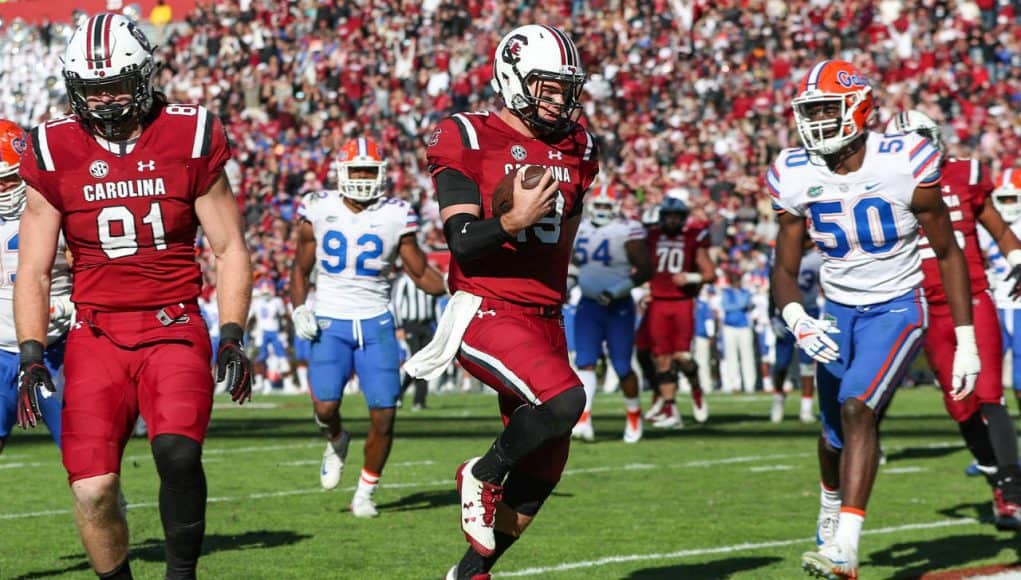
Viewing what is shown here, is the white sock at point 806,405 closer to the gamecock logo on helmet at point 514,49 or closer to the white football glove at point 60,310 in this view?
the white football glove at point 60,310

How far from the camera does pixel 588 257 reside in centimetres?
1320

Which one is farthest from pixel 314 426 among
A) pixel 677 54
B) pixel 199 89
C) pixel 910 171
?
pixel 199 89

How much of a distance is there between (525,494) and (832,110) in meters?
1.93

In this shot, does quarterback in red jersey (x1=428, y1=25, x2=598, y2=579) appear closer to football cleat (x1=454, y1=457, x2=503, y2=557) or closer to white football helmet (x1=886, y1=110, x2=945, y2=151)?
football cleat (x1=454, y1=457, x2=503, y2=557)

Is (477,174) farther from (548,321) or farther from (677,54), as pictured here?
(677,54)

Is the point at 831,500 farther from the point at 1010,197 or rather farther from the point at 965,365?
the point at 1010,197

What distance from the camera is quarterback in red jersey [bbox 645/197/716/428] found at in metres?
14.2

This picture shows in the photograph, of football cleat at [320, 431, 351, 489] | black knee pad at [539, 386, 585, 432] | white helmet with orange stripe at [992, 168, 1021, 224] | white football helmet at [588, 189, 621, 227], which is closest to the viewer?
black knee pad at [539, 386, 585, 432]

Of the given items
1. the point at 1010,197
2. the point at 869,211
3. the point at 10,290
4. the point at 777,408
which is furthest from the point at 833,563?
the point at 777,408

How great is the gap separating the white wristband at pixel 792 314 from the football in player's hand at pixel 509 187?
5.12ft

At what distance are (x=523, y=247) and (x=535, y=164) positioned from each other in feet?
0.90

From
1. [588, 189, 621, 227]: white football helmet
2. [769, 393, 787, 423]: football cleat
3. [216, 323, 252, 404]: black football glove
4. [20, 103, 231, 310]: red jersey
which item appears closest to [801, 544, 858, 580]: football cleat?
[216, 323, 252, 404]: black football glove

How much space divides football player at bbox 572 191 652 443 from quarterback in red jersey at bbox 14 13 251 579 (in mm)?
8033

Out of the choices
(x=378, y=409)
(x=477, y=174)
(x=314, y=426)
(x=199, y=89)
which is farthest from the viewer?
(x=199, y=89)
